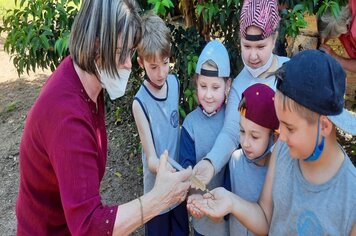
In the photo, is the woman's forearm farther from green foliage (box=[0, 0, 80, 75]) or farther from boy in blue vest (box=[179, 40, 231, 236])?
green foliage (box=[0, 0, 80, 75])

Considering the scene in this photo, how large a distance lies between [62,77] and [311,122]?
0.92 meters

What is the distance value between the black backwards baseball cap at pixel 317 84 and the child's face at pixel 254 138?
626 millimetres

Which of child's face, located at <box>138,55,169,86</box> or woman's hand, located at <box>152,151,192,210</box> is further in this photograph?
child's face, located at <box>138,55,169,86</box>

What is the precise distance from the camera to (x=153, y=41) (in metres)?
2.63

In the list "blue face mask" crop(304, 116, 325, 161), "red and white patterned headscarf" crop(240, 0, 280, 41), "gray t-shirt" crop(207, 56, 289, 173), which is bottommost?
"gray t-shirt" crop(207, 56, 289, 173)

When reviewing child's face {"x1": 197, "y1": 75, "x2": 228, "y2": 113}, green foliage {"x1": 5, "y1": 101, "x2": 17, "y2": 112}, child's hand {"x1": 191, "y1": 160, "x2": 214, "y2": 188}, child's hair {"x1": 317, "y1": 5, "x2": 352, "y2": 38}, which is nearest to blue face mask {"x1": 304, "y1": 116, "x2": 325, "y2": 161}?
child's hand {"x1": 191, "y1": 160, "x2": 214, "y2": 188}

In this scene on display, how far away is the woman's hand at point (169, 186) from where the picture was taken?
1857 millimetres

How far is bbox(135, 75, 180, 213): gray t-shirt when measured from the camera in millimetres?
2648

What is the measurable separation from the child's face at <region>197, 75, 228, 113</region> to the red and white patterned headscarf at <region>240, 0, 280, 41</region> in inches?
12.3

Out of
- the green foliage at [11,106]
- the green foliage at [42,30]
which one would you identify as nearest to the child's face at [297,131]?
the green foliage at [42,30]

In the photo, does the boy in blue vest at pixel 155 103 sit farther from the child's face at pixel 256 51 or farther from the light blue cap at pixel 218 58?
the child's face at pixel 256 51

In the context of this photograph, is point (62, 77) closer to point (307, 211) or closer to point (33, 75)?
point (307, 211)

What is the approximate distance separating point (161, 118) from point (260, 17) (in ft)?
2.60

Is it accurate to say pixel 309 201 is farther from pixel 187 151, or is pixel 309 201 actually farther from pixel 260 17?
pixel 260 17
